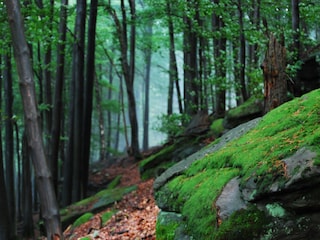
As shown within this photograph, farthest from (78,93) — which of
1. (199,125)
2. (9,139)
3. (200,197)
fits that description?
(200,197)

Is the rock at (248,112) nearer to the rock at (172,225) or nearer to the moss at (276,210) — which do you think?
the rock at (172,225)

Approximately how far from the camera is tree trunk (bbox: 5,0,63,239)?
170 inches

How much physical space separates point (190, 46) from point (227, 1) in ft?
20.0

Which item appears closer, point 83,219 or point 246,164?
point 246,164

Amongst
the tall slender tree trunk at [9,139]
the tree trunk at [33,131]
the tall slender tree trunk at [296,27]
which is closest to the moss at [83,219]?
the tall slender tree trunk at [9,139]

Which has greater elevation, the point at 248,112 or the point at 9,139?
the point at 248,112

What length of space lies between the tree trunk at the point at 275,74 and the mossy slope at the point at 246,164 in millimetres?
2160

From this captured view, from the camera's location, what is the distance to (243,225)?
3102 millimetres

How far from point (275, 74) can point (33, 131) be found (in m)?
4.40

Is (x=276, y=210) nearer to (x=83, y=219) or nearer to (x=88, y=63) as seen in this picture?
(x=83, y=219)

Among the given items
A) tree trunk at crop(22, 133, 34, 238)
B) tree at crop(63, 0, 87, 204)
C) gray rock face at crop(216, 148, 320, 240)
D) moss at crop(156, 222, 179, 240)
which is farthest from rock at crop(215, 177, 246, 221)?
tree trunk at crop(22, 133, 34, 238)

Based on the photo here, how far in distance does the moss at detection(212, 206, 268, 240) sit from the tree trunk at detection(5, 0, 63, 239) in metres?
2.03

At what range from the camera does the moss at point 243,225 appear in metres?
3.05

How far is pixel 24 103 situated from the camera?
442cm
